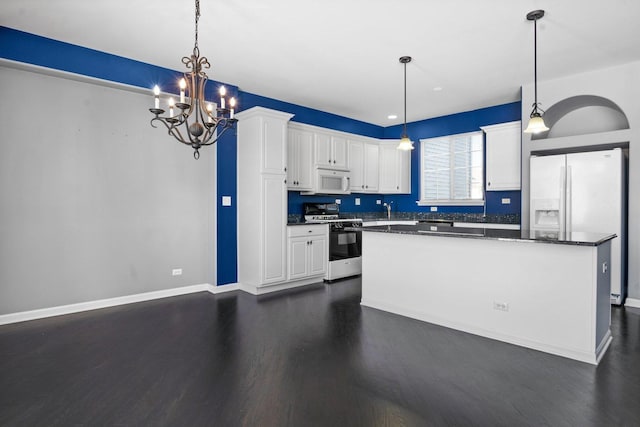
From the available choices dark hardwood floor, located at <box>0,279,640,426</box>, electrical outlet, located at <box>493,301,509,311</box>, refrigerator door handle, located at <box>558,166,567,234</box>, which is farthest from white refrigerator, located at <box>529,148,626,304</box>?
electrical outlet, located at <box>493,301,509,311</box>

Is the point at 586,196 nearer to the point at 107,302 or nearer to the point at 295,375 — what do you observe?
the point at 295,375

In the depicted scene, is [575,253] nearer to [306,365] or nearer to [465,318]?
[465,318]

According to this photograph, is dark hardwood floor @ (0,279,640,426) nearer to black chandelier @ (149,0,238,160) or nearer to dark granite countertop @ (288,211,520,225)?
black chandelier @ (149,0,238,160)

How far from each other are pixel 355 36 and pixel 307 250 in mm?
2886

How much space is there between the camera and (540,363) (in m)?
2.64

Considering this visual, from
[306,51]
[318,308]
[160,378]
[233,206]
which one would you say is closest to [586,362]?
[318,308]

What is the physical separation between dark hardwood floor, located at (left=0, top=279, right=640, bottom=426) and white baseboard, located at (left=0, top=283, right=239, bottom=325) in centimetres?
16

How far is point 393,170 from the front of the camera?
22.7 ft

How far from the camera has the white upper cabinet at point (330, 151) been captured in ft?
18.8

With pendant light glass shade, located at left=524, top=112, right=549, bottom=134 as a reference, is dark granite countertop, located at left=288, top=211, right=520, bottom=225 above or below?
below

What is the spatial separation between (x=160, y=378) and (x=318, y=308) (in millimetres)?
1947

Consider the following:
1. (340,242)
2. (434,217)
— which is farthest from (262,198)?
(434,217)

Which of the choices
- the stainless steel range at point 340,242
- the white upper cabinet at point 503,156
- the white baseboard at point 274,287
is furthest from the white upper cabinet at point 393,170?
the white baseboard at point 274,287

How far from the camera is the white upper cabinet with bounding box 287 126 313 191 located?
5.39 m
